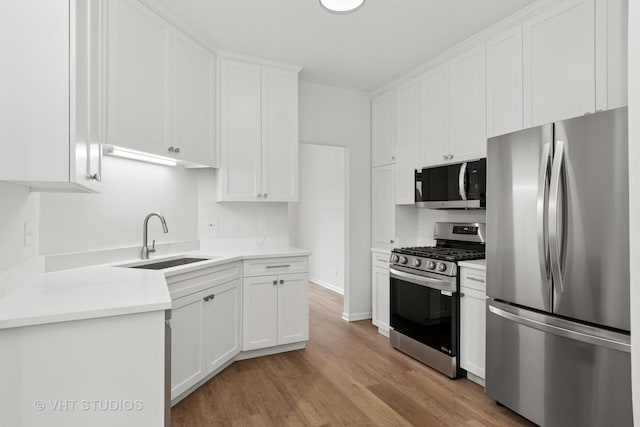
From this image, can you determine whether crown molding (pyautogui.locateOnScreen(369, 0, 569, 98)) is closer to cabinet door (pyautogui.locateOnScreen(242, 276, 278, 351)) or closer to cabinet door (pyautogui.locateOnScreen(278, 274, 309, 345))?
cabinet door (pyautogui.locateOnScreen(278, 274, 309, 345))

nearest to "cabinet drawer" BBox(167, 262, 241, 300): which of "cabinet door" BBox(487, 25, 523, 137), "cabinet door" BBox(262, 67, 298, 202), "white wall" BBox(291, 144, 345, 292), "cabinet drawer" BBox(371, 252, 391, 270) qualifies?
"cabinet door" BBox(262, 67, 298, 202)

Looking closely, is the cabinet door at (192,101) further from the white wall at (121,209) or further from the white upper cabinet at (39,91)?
the white upper cabinet at (39,91)

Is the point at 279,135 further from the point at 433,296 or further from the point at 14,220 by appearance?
the point at 14,220

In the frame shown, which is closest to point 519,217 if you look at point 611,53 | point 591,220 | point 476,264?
point 591,220

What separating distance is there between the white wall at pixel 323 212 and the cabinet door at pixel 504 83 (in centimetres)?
289

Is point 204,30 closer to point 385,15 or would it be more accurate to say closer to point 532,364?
point 385,15

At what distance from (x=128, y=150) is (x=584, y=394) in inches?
119

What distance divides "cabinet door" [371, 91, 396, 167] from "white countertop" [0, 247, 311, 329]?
9.40 feet

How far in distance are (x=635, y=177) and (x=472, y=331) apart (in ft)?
6.92

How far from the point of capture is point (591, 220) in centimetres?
176

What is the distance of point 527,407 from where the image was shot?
205 centimetres

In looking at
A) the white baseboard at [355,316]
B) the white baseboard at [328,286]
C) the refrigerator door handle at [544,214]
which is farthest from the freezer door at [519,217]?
the white baseboard at [328,286]

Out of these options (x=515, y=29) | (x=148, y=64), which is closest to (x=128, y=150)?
(x=148, y=64)

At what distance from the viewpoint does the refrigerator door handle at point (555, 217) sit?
188 cm
